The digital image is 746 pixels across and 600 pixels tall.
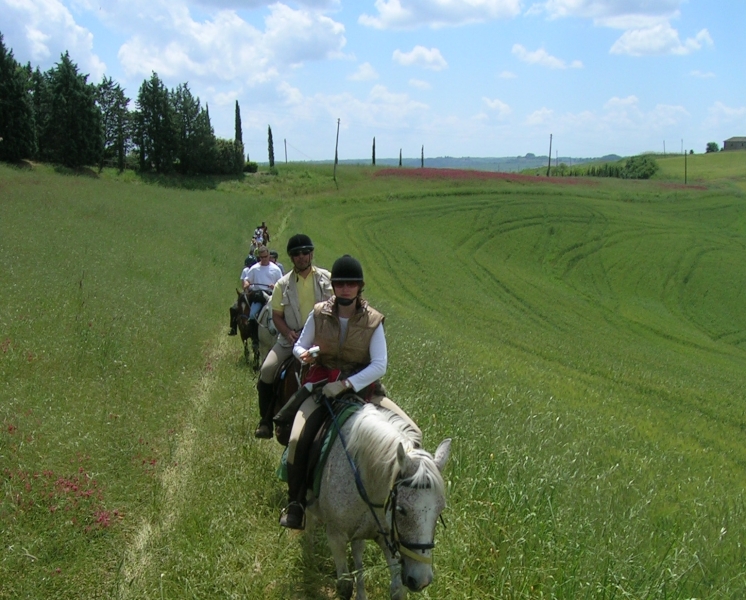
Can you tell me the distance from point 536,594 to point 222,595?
229 cm

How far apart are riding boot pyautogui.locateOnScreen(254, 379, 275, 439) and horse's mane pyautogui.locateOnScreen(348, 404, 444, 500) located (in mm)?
2519

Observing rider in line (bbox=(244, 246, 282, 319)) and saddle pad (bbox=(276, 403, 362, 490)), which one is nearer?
saddle pad (bbox=(276, 403, 362, 490))

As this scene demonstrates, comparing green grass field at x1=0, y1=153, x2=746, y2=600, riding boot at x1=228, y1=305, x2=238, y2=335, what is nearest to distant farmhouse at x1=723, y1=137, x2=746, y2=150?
green grass field at x1=0, y1=153, x2=746, y2=600

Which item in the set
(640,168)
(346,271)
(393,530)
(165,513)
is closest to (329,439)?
(393,530)

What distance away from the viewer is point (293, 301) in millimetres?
6914

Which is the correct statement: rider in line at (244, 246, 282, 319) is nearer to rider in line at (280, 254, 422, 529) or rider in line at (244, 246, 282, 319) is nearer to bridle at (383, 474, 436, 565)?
rider in line at (280, 254, 422, 529)

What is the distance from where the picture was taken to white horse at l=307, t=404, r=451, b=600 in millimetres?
3820

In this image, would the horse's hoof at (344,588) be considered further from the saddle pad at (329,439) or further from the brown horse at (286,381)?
the brown horse at (286,381)

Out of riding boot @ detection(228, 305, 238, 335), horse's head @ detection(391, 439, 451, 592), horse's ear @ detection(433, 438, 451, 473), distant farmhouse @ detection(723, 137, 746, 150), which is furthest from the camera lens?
distant farmhouse @ detection(723, 137, 746, 150)

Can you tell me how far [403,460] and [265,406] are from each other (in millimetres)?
3548

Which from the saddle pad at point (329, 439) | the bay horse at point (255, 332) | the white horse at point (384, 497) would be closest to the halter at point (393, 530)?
the white horse at point (384, 497)

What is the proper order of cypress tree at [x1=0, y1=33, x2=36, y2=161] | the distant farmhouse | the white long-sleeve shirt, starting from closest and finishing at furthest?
1. the white long-sleeve shirt
2. cypress tree at [x1=0, y1=33, x2=36, y2=161]
3. the distant farmhouse

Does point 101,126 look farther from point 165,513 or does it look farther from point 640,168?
point 640,168

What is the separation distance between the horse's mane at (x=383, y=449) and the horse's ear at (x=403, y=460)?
0.04 meters
